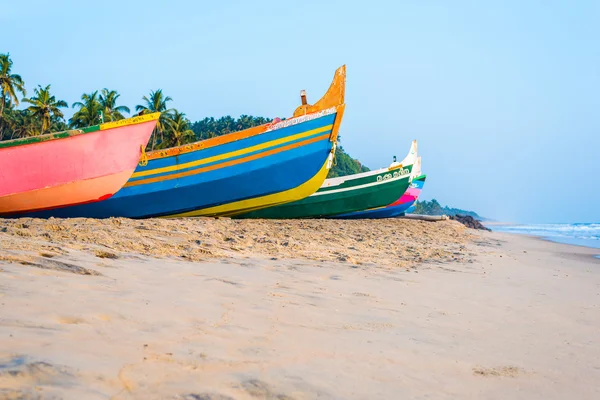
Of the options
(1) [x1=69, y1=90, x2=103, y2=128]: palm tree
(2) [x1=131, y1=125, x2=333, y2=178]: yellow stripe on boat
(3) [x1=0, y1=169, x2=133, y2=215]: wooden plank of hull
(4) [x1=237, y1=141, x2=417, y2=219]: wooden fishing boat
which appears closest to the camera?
(3) [x1=0, y1=169, x2=133, y2=215]: wooden plank of hull

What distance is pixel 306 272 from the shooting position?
256 inches

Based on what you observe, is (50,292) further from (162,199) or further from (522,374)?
(162,199)

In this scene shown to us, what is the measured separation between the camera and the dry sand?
2576 mm

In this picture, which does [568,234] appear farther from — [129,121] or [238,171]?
[129,121]

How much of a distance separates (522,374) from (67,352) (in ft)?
8.84

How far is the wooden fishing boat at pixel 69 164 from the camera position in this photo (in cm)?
1107

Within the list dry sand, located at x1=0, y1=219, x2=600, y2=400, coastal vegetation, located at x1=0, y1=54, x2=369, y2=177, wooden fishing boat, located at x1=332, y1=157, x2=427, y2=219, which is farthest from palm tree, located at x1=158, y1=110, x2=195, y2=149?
dry sand, located at x1=0, y1=219, x2=600, y2=400

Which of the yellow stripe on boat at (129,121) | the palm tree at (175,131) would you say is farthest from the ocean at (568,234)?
the palm tree at (175,131)

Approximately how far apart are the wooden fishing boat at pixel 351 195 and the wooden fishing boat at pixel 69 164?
4089 millimetres

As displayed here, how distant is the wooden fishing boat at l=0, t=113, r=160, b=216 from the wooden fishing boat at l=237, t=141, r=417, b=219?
4089 millimetres

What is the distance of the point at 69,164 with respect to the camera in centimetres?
1148

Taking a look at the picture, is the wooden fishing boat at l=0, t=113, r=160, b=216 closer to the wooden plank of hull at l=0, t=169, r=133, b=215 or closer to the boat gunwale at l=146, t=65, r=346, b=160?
the wooden plank of hull at l=0, t=169, r=133, b=215

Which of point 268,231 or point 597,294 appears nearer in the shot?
point 597,294

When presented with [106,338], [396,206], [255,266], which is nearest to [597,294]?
[255,266]
